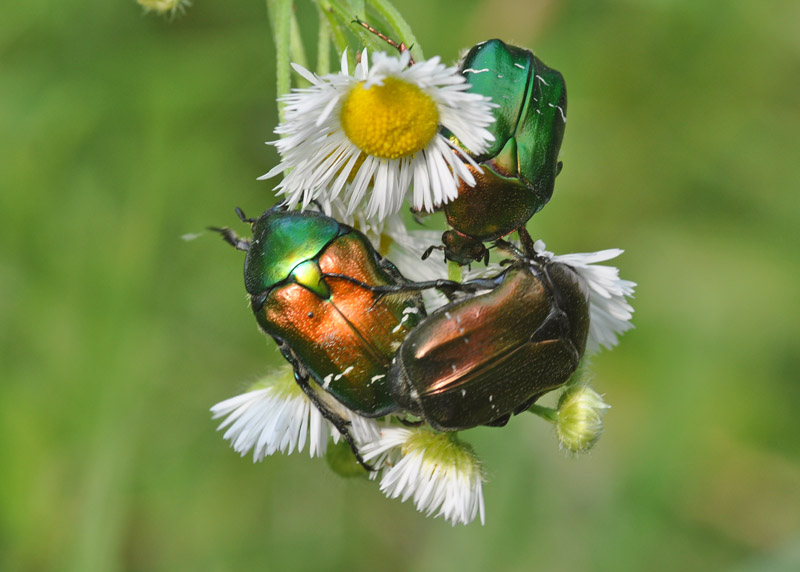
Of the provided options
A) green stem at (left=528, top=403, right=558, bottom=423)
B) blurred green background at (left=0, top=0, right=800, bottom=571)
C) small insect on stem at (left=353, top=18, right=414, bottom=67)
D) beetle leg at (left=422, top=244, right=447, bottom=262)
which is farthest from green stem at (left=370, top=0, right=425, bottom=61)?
blurred green background at (left=0, top=0, right=800, bottom=571)

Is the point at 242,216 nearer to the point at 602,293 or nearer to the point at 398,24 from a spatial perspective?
the point at 398,24

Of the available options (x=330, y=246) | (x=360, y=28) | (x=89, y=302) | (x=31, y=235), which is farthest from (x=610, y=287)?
(x=31, y=235)

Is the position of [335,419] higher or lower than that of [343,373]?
lower

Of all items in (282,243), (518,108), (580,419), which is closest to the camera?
(518,108)

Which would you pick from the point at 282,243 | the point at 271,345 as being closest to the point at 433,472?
the point at 282,243

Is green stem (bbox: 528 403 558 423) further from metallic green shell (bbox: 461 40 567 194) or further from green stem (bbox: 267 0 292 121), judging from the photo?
green stem (bbox: 267 0 292 121)

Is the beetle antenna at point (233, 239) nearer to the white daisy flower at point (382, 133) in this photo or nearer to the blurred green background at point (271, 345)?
the white daisy flower at point (382, 133)
